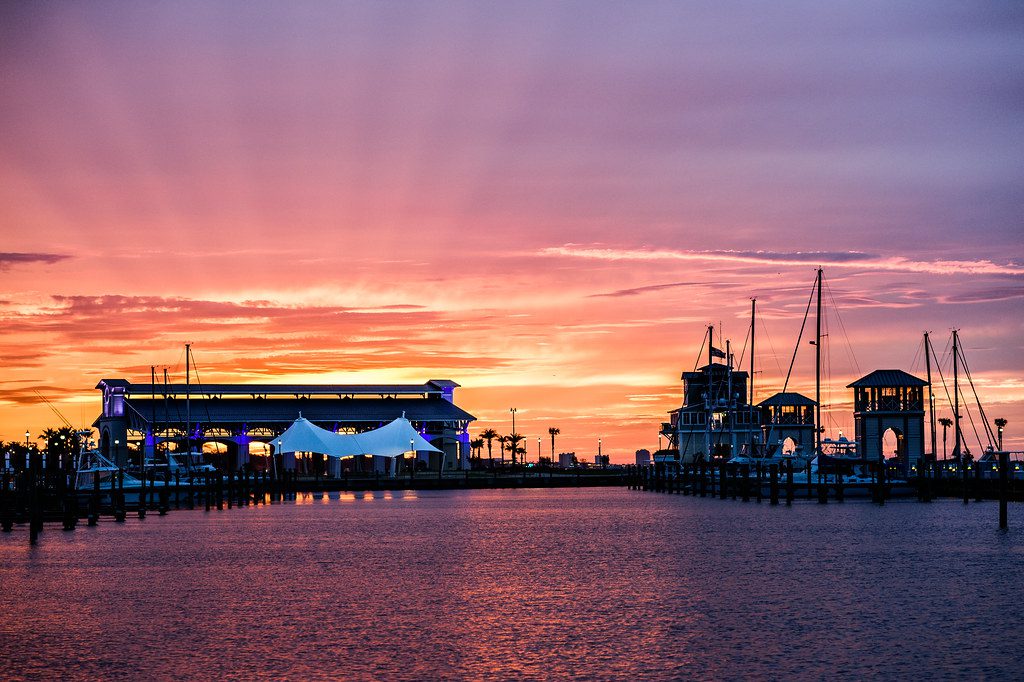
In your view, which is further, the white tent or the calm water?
the white tent

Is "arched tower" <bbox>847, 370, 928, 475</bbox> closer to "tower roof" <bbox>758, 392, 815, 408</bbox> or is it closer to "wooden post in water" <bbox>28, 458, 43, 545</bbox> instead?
"tower roof" <bbox>758, 392, 815, 408</bbox>

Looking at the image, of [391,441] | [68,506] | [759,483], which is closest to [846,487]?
[759,483]

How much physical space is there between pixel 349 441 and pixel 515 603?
9620 cm

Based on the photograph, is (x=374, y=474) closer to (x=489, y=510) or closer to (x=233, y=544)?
(x=489, y=510)

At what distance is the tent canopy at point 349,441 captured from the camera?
121875 mm

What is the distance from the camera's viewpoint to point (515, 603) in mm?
32688

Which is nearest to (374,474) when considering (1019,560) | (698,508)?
(698,508)

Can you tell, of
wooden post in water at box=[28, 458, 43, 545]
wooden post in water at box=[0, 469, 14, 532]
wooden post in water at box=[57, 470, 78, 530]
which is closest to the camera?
wooden post in water at box=[28, 458, 43, 545]

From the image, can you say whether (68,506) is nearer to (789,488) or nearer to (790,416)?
(789,488)

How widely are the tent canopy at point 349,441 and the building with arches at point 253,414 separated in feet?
43.6

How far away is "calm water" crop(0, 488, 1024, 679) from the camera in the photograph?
24.3 meters

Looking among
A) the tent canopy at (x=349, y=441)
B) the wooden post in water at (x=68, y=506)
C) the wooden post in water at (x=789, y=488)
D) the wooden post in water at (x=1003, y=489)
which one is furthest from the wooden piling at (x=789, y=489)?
the tent canopy at (x=349, y=441)

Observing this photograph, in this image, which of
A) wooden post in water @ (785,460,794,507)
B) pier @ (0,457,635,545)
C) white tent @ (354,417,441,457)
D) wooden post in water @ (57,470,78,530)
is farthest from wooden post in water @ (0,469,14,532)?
white tent @ (354,417,441,457)

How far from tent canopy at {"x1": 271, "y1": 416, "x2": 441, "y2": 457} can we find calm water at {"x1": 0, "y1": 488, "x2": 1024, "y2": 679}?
60884 millimetres
